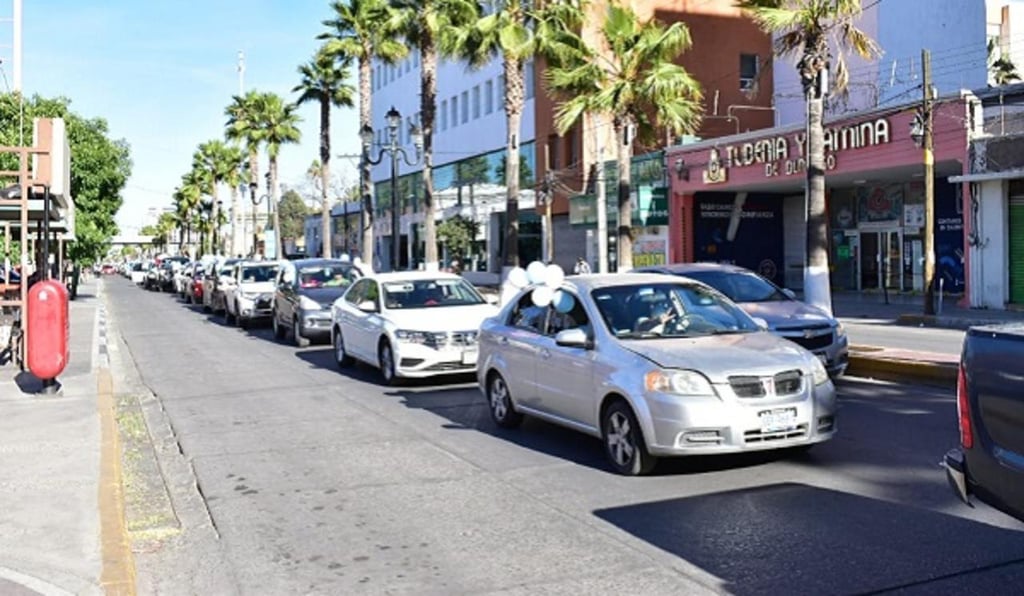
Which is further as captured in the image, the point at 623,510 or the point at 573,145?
the point at 573,145

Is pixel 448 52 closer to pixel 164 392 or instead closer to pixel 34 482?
pixel 164 392

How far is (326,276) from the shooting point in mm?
20703

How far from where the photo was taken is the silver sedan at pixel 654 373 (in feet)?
24.1

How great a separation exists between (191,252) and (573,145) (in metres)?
65.0

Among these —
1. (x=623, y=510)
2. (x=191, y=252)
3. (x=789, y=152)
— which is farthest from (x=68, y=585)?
(x=191, y=252)

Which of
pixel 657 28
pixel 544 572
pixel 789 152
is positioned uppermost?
pixel 657 28

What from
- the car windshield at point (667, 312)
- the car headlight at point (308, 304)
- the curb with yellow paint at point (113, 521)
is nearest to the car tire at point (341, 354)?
the car headlight at point (308, 304)

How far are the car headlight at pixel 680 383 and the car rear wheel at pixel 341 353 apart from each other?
29.1 ft

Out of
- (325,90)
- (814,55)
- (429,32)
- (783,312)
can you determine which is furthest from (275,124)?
(783,312)

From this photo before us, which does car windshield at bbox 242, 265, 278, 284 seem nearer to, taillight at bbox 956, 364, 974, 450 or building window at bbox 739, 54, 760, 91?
taillight at bbox 956, 364, 974, 450

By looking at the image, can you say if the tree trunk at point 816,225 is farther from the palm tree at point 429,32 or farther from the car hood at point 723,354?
the palm tree at point 429,32

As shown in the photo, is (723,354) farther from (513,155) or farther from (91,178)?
(91,178)

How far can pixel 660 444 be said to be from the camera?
738 centimetres

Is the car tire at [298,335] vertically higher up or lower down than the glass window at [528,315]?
lower down
